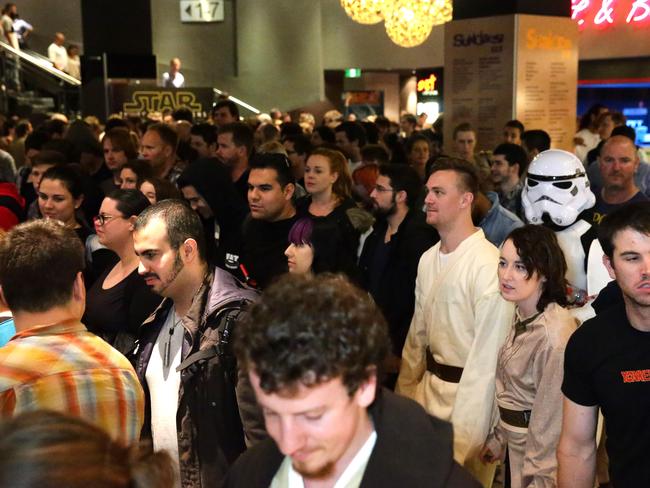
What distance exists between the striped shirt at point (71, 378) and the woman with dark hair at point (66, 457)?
0.78 meters

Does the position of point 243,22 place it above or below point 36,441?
above

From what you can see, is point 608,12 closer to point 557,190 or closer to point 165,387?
point 557,190

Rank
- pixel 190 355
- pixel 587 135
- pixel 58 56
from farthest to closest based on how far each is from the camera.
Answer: pixel 58 56 < pixel 587 135 < pixel 190 355

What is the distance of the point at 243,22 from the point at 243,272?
18.3m

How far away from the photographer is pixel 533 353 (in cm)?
327

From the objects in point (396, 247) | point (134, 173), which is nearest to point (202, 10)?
point (134, 173)

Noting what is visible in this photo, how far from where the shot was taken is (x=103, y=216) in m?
4.23

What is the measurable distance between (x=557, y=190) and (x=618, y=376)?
1.70 metres

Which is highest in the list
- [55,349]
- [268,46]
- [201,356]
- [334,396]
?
[268,46]

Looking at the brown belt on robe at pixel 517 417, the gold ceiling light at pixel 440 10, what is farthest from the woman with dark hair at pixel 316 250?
the gold ceiling light at pixel 440 10

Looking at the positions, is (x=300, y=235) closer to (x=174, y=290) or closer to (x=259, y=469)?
(x=174, y=290)

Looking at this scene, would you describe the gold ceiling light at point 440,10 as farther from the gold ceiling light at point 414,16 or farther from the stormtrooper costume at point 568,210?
the stormtrooper costume at point 568,210

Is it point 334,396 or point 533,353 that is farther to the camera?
point 533,353

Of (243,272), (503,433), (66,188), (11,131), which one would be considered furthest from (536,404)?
(11,131)
